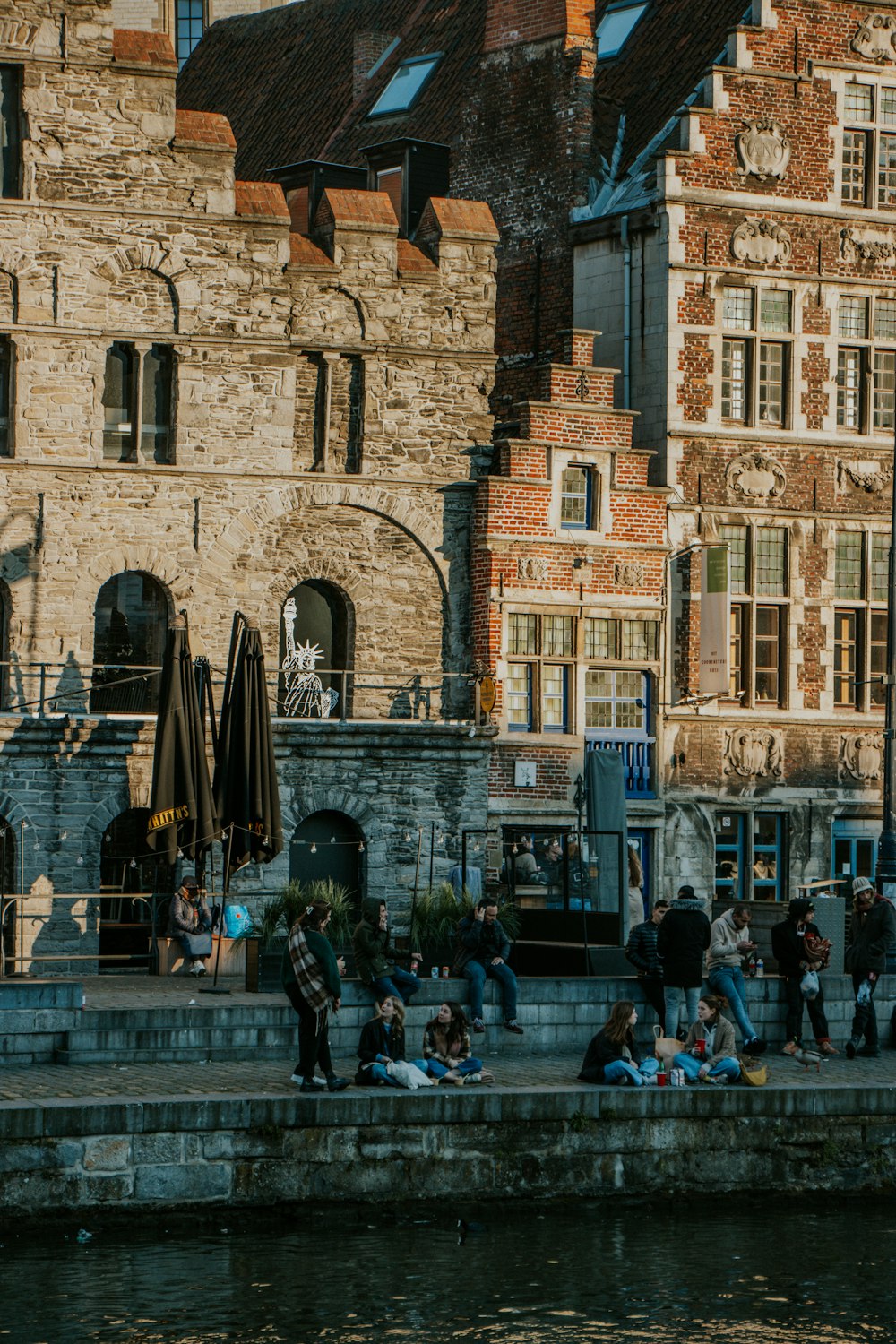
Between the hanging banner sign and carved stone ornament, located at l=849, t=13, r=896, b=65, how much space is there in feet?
24.2

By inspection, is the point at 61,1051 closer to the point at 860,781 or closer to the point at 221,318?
the point at 221,318

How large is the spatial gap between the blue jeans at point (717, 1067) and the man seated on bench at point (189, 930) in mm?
7756

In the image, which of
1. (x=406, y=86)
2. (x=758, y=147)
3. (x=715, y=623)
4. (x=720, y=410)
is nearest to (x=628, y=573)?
(x=715, y=623)

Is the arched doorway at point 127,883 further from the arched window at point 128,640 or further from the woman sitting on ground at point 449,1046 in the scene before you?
the woman sitting on ground at point 449,1046

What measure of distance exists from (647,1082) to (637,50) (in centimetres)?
2171

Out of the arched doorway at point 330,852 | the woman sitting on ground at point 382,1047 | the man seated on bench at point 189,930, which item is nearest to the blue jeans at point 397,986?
the woman sitting on ground at point 382,1047

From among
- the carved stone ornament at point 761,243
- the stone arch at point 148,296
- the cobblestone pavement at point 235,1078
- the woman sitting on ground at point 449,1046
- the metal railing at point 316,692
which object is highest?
the carved stone ornament at point 761,243

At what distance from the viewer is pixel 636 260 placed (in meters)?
35.4

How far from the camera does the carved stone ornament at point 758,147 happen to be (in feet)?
116

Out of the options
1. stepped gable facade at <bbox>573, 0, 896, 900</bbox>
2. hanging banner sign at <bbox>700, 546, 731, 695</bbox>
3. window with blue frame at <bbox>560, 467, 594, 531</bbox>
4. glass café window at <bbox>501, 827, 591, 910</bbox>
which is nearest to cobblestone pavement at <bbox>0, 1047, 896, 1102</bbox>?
glass café window at <bbox>501, 827, 591, 910</bbox>

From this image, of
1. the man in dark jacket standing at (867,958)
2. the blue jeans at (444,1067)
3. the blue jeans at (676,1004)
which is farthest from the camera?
the man in dark jacket standing at (867,958)

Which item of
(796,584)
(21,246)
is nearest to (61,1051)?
(21,246)

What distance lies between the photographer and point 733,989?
23.4m

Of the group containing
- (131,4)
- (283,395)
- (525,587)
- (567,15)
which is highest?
(131,4)
